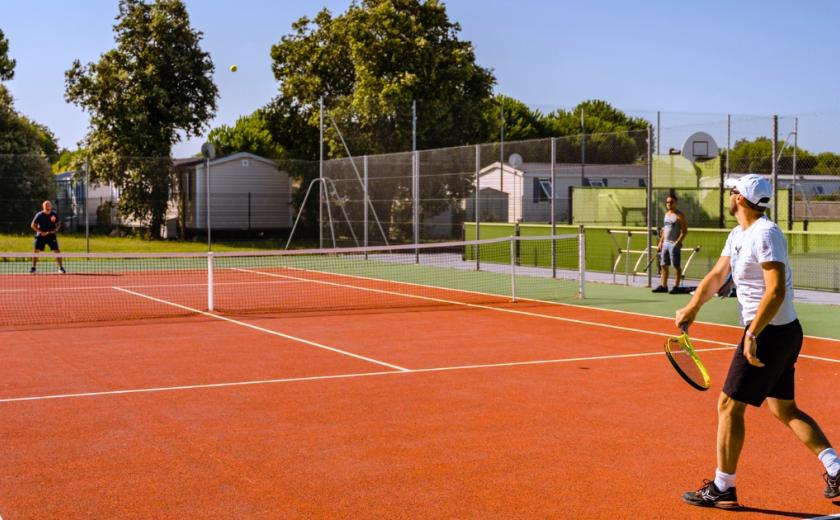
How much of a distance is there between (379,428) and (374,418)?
0.36 metres

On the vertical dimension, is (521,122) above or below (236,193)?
above

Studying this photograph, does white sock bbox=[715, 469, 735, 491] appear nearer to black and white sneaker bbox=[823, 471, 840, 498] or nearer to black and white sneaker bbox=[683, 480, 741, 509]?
black and white sneaker bbox=[683, 480, 741, 509]

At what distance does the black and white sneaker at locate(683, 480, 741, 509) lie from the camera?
5570 mm

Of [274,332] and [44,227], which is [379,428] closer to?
[274,332]

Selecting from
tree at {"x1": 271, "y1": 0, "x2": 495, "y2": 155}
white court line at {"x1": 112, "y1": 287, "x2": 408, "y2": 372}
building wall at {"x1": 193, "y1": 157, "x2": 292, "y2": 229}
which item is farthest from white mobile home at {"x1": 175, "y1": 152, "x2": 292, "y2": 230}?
white court line at {"x1": 112, "y1": 287, "x2": 408, "y2": 372}

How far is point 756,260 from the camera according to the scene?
18.0 ft

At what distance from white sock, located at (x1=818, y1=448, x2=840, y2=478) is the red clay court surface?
20 cm

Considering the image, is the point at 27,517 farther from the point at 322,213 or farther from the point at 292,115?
the point at 292,115

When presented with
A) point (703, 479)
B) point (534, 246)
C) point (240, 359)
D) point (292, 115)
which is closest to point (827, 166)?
point (534, 246)

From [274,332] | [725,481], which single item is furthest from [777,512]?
[274,332]

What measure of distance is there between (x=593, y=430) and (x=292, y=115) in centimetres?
3751

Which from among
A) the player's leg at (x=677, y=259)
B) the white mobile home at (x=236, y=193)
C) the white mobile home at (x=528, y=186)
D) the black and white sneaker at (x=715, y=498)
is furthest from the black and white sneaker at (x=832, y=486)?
the white mobile home at (x=236, y=193)

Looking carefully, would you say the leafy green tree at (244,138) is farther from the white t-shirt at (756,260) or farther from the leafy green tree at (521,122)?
the white t-shirt at (756,260)

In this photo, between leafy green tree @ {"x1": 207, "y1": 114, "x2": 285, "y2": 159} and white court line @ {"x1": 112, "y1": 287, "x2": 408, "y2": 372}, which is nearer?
white court line @ {"x1": 112, "y1": 287, "x2": 408, "y2": 372}
